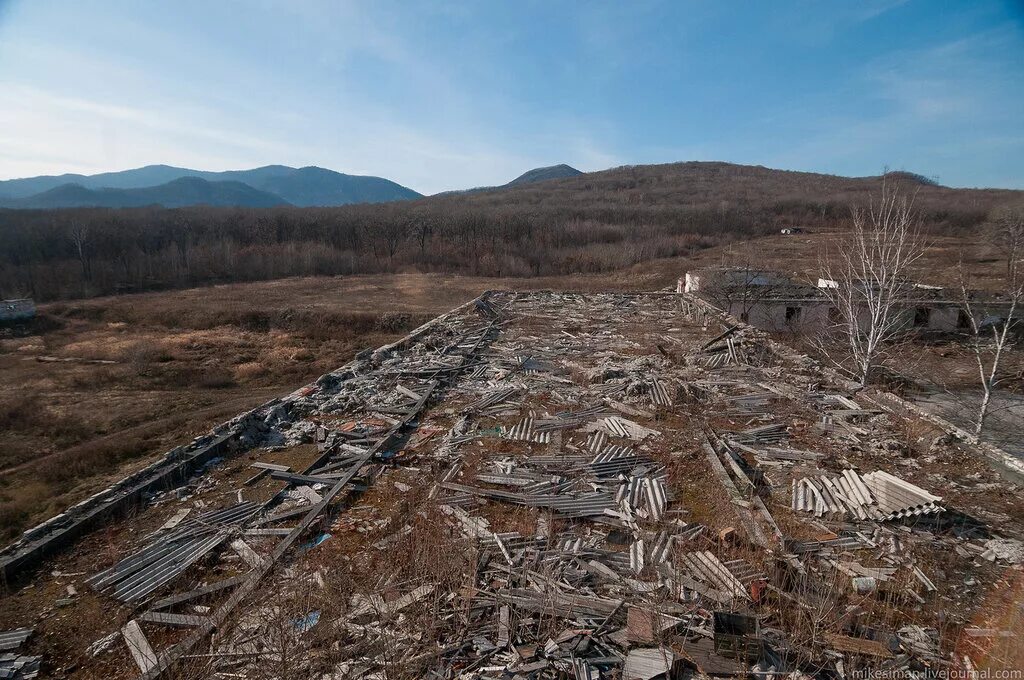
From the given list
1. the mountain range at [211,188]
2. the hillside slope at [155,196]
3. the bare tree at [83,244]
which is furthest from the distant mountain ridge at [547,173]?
the bare tree at [83,244]

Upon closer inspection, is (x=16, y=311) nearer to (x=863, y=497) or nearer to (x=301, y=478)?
(x=301, y=478)

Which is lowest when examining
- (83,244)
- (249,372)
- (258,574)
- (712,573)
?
(249,372)

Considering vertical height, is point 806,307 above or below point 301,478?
above

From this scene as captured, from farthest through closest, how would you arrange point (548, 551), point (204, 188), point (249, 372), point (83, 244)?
point (204, 188) < point (83, 244) < point (249, 372) < point (548, 551)

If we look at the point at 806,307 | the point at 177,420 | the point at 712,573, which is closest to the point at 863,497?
the point at 712,573

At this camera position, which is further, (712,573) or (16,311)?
(16,311)

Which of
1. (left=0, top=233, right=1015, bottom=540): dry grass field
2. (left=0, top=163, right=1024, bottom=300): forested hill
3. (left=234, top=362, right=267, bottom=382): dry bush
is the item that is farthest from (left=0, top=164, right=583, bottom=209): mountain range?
(left=234, top=362, right=267, bottom=382): dry bush

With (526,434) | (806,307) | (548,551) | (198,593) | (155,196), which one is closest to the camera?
(198,593)

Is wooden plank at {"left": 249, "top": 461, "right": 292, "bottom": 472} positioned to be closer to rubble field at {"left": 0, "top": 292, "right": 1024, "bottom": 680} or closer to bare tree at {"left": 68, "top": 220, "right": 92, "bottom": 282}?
rubble field at {"left": 0, "top": 292, "right": 1024, "bottom": 680}
